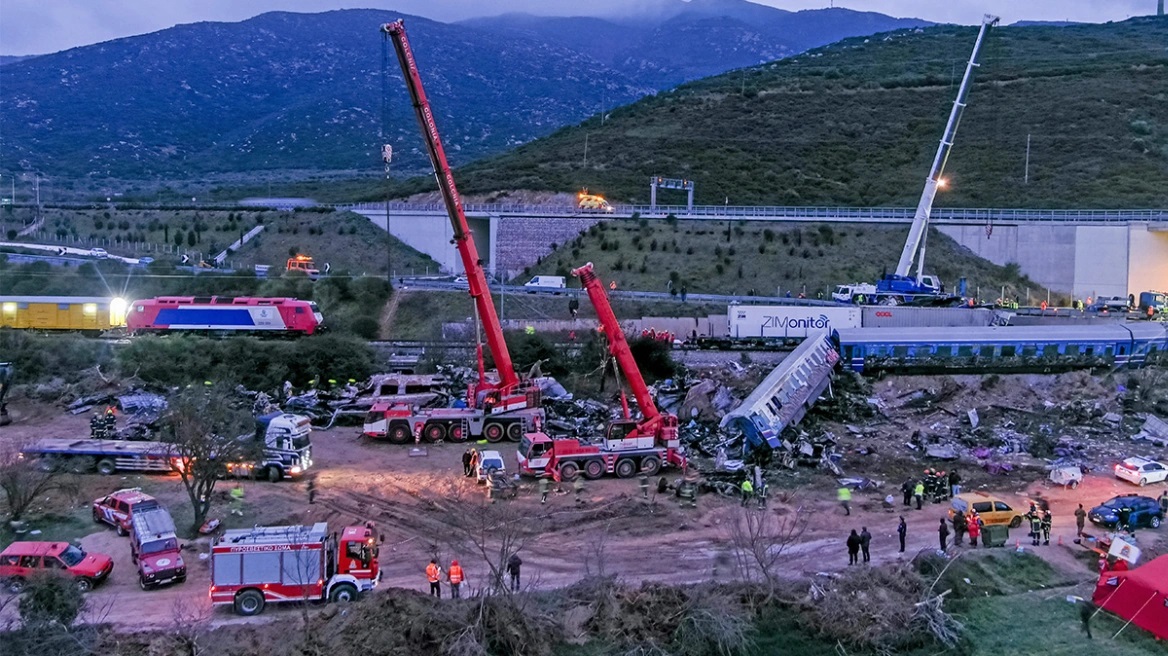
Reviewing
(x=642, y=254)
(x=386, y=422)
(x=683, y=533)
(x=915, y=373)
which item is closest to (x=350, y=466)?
(x=386, y=422)

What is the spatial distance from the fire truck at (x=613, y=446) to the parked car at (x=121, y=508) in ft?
Answer: 28.7

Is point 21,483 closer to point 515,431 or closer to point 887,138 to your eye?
point 515,431

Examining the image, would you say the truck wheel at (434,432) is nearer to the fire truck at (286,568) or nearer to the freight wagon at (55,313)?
the fire truck at (286,568)

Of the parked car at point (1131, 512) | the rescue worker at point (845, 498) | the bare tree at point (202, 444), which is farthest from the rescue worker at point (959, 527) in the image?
the bare tree at point (202, 444)

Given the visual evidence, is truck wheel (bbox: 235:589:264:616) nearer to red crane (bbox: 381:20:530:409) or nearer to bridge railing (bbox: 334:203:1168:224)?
red crane (bbox: 381:20:530:409)

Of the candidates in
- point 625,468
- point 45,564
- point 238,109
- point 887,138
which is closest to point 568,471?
point 625,468

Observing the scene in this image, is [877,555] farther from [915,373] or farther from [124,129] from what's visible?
[124,129]

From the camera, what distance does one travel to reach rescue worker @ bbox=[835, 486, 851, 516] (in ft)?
65.4

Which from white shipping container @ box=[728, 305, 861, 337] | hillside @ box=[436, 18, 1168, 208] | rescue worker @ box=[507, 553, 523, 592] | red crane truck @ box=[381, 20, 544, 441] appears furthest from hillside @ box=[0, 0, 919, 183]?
rescue worker @ box=[507, 553, 523, 592]

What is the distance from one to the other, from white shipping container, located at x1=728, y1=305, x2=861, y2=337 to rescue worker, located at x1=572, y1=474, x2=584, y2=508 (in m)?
15.8

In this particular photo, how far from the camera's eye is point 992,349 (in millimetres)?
31500

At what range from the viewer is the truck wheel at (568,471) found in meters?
22.2

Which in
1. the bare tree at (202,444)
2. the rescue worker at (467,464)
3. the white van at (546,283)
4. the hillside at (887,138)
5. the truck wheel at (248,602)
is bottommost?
the truck wheel at (248,602)

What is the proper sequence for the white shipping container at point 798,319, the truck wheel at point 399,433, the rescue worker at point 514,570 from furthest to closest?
1. the white shipping container at point 798,319
2. the truck wheel at point 399,433
3. the rescue worker at point 514,570
